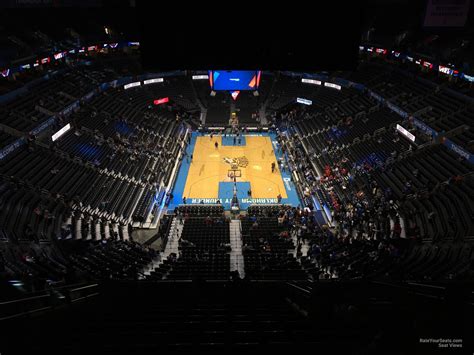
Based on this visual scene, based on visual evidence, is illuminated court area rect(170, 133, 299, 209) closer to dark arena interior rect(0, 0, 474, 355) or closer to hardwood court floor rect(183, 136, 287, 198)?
hardwood court floor rect(183, 136, 287, 198)

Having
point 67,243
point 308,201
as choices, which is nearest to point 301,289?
point 67,243

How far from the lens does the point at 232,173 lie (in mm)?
30875

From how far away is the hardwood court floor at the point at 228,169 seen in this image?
28734 mm

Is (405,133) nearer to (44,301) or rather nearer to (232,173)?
(232,173)

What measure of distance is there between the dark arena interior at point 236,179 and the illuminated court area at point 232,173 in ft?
0.75

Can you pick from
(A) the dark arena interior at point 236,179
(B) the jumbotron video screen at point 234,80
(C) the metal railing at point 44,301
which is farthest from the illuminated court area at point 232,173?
(C) the metal railing at point 44,301

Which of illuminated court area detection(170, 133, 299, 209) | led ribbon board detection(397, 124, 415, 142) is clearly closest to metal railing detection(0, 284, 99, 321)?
illuminated court area detection(170, 133, 299, 209)

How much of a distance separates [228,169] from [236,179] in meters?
1.90

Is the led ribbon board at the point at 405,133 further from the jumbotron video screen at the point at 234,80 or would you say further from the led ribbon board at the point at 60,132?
the led ribbon board at the point at 60,132

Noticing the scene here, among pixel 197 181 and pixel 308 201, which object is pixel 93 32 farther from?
pixel 308 201

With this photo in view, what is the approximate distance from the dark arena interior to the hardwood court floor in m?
0.26

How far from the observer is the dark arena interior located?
714 centimetres

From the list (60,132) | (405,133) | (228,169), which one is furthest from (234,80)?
(60,132)

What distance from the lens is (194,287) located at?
384 inches
